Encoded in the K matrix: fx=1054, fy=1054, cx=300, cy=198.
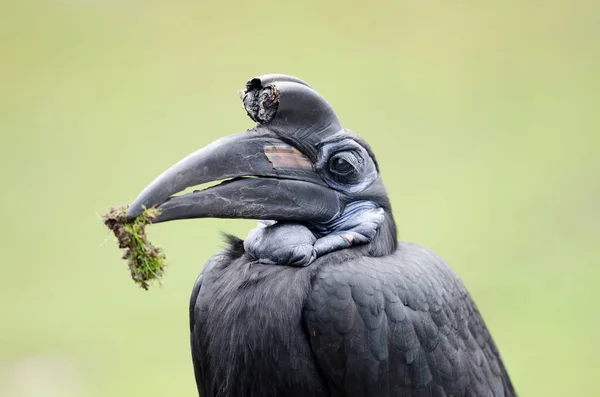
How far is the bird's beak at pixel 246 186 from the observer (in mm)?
3594

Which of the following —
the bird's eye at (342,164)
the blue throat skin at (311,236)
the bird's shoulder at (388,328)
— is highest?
the bird's eye at (342,164)

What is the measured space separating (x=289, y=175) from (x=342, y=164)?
0.72ft

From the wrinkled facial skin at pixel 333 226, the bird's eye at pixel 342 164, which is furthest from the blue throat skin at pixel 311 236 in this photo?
the bird's eye at pixel 342 164

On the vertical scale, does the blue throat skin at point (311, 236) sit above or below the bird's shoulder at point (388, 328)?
above

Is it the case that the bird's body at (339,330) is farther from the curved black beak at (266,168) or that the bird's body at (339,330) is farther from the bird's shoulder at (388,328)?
the curved black beak at (266,168)

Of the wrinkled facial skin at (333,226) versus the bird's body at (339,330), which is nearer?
the bird's body at (339,330)

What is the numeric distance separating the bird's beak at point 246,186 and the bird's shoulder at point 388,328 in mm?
260

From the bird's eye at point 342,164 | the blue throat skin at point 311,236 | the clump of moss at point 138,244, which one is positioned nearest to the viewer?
the clump of moss at point 138,244

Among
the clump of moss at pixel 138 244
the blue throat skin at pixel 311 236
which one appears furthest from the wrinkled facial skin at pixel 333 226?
the clump of moss at pixel 138 244

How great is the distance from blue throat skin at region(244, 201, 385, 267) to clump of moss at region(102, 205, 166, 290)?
15.0 inches

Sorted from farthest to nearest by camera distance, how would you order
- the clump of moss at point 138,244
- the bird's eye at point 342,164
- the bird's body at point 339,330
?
the bird's eye at point 342,164, the bird's body at point 339,330, the clump of moss at point 138,244

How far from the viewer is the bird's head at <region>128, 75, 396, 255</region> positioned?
366cm

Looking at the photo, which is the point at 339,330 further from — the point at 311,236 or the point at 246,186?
the point at 246,186

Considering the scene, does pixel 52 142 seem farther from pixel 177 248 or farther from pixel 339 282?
pixel 339 282
